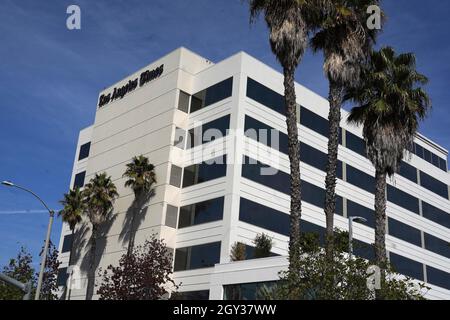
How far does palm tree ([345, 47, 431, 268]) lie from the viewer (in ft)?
90.1

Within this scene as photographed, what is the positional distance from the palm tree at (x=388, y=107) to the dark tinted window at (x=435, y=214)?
121 feet

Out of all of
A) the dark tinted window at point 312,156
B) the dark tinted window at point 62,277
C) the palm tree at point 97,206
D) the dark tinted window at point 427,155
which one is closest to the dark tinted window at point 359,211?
the dark tinted window at point 312,156

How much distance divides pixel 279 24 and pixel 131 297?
20.4 metres

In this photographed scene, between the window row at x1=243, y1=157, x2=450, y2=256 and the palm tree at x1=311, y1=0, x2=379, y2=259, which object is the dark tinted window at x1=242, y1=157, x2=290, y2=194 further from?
the palm tree at x1=311, y1=0, x2=379, y2=259

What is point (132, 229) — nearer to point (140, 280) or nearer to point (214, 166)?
point (214, 166)

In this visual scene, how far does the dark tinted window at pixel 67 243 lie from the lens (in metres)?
52.5

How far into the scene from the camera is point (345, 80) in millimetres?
25312

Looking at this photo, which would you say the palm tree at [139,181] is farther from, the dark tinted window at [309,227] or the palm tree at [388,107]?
the palm tree at [388,107]

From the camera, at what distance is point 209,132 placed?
145 feet

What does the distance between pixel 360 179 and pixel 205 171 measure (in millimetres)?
17654

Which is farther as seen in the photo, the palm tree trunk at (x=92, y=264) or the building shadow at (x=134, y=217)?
the palm tree trunk at (x=92, y=264)
